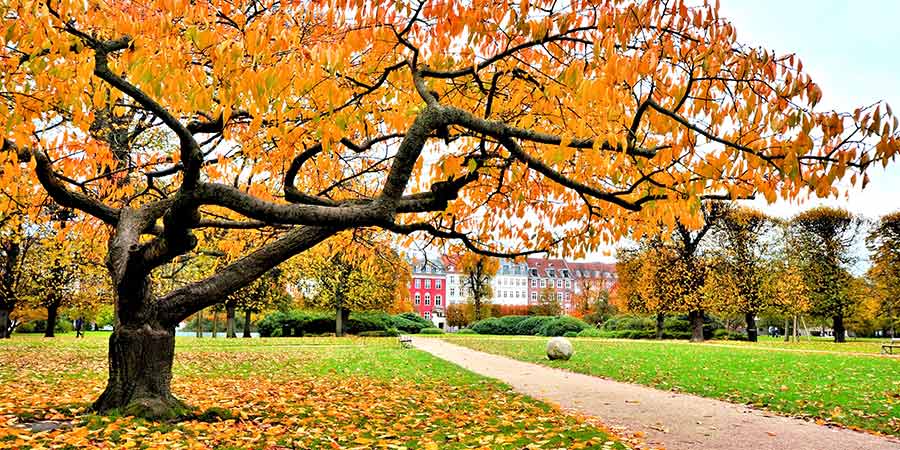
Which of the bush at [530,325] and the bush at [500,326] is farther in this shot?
the bush at [500,326]

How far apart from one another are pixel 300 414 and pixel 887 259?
3899 centimetres

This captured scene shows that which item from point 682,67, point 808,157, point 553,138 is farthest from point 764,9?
point 553,138

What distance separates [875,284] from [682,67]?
43.0m

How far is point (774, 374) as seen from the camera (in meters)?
13.8

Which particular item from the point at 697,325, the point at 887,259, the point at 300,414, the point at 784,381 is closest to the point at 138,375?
the point at 300,414

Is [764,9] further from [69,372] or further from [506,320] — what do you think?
[506,320]

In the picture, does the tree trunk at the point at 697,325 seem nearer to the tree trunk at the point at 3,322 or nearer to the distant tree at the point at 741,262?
the distant tree at the point at 741,262

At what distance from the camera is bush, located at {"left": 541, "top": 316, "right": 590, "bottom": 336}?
43.3 m

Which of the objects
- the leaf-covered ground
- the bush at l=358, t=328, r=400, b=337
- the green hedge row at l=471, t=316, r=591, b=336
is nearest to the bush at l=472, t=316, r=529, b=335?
the green hedge row at l=471, t=316, r=591, b=336

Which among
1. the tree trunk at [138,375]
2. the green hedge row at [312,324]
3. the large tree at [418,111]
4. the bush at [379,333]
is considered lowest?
the bush at [379,333]

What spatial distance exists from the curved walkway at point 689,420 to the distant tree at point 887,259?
30.7 meters

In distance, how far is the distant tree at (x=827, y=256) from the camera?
37062 millimetres

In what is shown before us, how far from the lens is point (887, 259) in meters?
35.5

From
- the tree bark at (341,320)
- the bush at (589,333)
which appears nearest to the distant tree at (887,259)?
the bush at (589,333)
